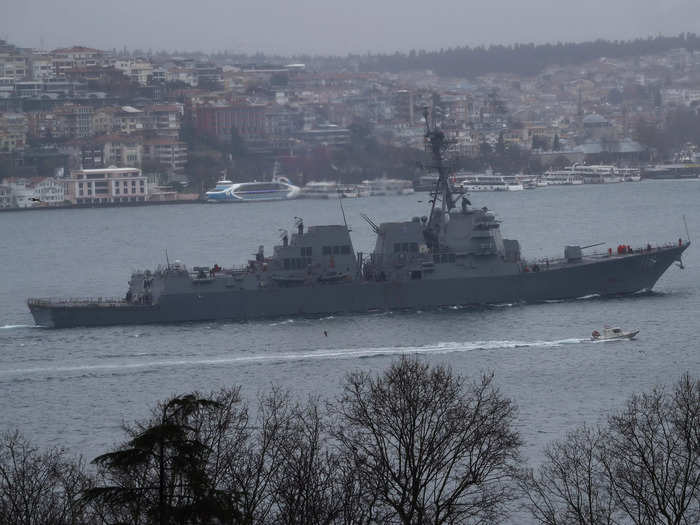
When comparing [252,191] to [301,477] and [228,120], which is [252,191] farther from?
[301,477]

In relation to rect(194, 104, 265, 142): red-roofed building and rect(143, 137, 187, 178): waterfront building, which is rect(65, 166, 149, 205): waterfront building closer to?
rect(143, 137, 187, 178): waterfront building

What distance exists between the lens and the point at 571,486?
23219 mm

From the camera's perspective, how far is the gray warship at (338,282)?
143 ft

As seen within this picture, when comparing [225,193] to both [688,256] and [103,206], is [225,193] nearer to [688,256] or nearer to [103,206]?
[103,206]

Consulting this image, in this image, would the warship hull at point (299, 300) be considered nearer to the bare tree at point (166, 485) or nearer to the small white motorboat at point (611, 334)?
the small white motorboat at point (611, 334)

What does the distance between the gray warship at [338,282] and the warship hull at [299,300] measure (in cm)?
3

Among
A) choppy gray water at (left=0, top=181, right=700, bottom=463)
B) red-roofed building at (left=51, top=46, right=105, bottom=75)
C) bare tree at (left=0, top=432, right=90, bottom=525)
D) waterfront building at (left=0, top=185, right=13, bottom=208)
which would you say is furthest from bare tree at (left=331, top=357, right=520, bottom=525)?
red-roofed building at (left=51, top=46, right=105, bottom=75)

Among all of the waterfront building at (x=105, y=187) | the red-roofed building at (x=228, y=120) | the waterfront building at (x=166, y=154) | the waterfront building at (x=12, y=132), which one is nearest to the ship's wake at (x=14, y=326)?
the waterfront building at (x=105, y=187)

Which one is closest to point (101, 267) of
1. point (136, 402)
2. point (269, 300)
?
point (269, 300)

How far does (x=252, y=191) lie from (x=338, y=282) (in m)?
68.1

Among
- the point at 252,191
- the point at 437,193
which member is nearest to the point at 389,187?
the point at 252,191

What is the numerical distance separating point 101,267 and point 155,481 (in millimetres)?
46325

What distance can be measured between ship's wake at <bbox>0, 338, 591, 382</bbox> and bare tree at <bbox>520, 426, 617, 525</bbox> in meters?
11.2

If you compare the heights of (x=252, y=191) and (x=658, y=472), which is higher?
(x=252, y=191)
